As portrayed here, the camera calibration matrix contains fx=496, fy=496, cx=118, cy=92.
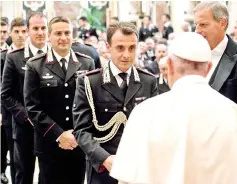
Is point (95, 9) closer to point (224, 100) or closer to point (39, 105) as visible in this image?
point (39, 105)

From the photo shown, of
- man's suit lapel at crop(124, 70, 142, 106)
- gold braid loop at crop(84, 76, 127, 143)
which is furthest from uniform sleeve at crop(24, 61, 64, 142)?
man's suit lapel at crop(124, 70, 142, 106)

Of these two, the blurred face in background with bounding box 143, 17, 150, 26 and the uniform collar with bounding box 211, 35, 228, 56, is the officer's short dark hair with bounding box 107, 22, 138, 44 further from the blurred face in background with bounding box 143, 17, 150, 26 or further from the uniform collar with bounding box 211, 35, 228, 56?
the blurred face in background with bounding box 143, 17, 150, 26

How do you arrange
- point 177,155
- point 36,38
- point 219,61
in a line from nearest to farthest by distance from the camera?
point 177,155, point 219,61, point 36,38

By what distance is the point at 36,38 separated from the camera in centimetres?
396

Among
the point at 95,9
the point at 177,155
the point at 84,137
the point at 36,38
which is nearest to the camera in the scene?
the point at 177,155

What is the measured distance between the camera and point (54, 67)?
134 inches

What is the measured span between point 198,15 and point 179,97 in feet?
3.95

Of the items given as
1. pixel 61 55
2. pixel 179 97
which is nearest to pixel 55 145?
pixel 61 55

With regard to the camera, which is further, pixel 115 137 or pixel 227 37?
pixel 227 37

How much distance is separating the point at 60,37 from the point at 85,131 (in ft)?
3.08

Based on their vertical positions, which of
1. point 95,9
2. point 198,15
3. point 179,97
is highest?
point 198,15

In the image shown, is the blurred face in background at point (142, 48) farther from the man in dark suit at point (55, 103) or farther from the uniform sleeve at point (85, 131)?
the uniform sleeve at point (85, 131)

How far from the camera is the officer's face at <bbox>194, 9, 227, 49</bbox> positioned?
2.97 m

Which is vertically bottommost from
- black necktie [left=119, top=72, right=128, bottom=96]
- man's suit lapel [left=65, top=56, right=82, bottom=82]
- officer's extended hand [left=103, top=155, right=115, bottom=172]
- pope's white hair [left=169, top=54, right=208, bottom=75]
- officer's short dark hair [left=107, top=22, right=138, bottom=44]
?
officer's extended hand [left=103, top=155, right=115, bottom=172]
